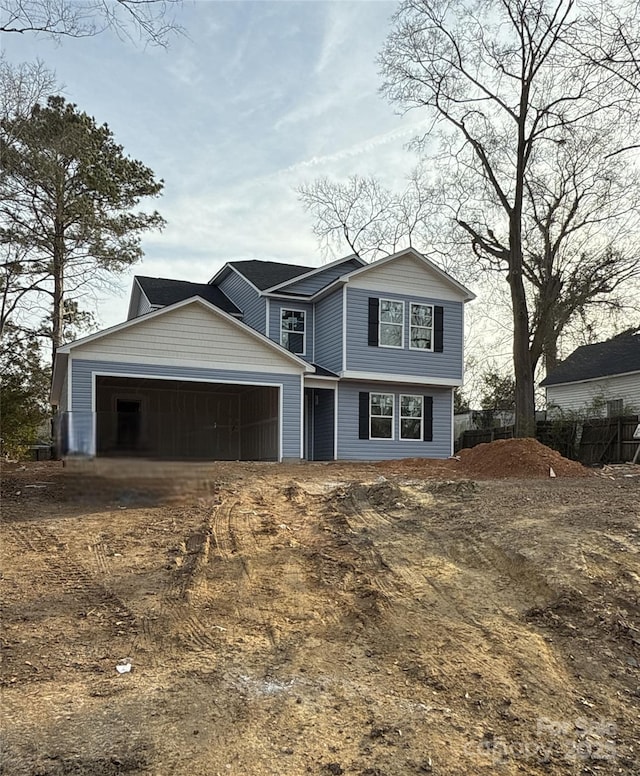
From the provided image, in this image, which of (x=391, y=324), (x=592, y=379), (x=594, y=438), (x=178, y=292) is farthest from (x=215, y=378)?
(x=592, y=379)

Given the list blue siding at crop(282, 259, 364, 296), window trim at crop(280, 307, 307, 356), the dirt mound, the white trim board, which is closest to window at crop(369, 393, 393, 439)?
the white trim board

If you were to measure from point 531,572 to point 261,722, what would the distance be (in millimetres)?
3168

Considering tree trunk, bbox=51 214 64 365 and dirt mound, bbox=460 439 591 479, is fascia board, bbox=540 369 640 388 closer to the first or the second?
dirt mound, bbox=460 439 591 479

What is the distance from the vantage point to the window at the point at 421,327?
19203mm

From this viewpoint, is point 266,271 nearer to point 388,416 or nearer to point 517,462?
point 388,416

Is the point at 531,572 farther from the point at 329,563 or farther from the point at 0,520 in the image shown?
the point at 0,520

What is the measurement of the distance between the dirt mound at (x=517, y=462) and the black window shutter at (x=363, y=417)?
18.3ft

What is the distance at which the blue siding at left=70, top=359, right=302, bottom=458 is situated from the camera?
1098 centimetres

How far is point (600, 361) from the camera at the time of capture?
29.0 meters

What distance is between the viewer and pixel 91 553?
5871 mm

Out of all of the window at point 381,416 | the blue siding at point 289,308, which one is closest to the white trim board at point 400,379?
the window at point 381,416

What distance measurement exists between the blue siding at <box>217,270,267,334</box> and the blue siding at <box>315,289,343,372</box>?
1784mm

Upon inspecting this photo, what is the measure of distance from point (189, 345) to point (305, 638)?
10399mm

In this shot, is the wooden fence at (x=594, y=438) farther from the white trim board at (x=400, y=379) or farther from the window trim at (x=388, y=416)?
the window trim at (x=388, y=416)
